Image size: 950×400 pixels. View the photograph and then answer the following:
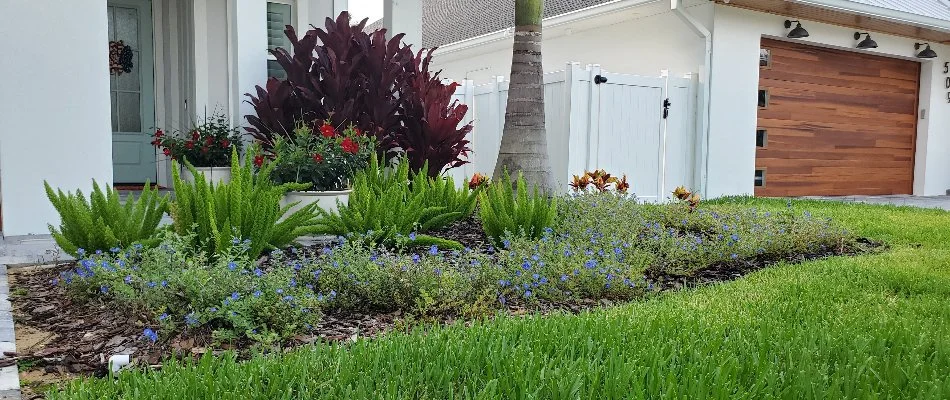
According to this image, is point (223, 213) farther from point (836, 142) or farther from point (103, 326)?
point (836, 142)

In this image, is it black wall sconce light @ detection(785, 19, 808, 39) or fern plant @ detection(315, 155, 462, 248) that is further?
black wall sconce light @ detection(785, 19, 808, 39)

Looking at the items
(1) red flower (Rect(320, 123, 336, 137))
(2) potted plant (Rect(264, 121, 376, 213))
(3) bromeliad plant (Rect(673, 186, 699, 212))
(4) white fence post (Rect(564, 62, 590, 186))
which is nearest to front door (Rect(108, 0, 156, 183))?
(2) potted plant (Rect(264, 121, 376, 213))

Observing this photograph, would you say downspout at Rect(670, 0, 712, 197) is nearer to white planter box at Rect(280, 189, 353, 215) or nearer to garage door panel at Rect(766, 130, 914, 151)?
garage door panel at Rect(766, 130, 914, 151)

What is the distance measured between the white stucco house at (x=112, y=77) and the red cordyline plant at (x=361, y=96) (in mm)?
489

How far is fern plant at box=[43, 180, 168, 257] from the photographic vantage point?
173 inches

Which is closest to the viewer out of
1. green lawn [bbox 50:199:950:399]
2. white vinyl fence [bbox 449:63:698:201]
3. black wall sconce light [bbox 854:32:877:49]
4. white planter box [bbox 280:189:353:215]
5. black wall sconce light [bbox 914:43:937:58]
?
green lawn [bbox 50:199:950:399]

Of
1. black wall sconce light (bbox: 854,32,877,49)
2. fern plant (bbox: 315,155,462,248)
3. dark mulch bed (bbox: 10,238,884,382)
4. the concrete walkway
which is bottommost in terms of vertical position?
dark mulch bed (bbox: 10,238,884,382)

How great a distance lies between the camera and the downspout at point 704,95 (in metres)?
10.6

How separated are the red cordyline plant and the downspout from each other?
14.8 ft

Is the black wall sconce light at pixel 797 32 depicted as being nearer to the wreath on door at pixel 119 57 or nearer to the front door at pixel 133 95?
the front door at pixel 133 95

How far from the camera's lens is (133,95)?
9.70 meters

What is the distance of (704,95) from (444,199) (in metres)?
5.82

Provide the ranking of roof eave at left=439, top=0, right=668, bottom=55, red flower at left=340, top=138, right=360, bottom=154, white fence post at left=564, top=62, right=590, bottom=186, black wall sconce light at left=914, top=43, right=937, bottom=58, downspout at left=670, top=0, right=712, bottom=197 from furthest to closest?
black wall sconce light at left=914, top=43, right=937, bottom=58 → roof eave at left=439, top=0, right=668, bottom=55 → downspout at left=670, top=0, right=712, bottom=197 → white fence post at left=564, top=62, right=590, bottom=186 → red flower at left=340, top=138, right=360, bottom=154

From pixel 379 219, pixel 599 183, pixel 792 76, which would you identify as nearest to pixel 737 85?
pixel 792 76
